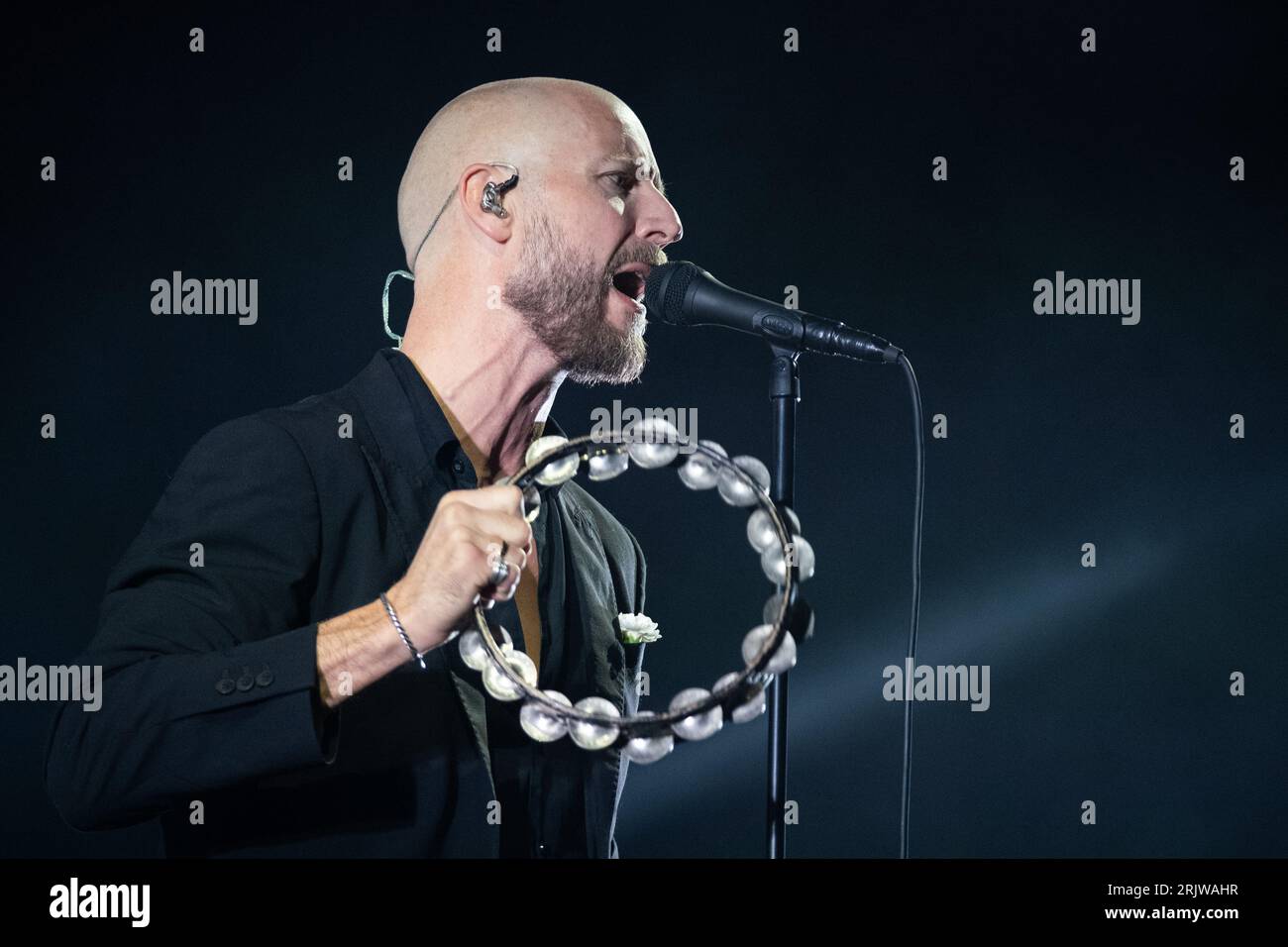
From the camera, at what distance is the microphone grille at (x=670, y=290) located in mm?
1907

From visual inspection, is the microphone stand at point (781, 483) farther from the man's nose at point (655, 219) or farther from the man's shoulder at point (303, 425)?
the man's shoulder at point (303, 425)

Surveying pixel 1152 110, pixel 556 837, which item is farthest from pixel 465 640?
pixel 1152 110

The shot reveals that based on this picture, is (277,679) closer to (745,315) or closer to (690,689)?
(690,689)

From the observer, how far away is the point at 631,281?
7.02 ft

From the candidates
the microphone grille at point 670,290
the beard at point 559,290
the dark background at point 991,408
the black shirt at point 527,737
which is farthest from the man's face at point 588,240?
the dark background at point 991,408

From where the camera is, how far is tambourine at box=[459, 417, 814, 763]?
168 cm

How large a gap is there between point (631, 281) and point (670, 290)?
23 cm

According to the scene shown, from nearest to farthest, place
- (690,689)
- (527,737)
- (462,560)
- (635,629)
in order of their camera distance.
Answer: (462,560)
(690,689)
(527,737)
(635,629)

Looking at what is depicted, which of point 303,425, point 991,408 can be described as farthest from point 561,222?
point 991,408

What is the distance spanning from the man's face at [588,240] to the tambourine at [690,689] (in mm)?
357

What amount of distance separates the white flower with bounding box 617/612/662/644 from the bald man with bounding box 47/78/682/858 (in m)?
0.05
